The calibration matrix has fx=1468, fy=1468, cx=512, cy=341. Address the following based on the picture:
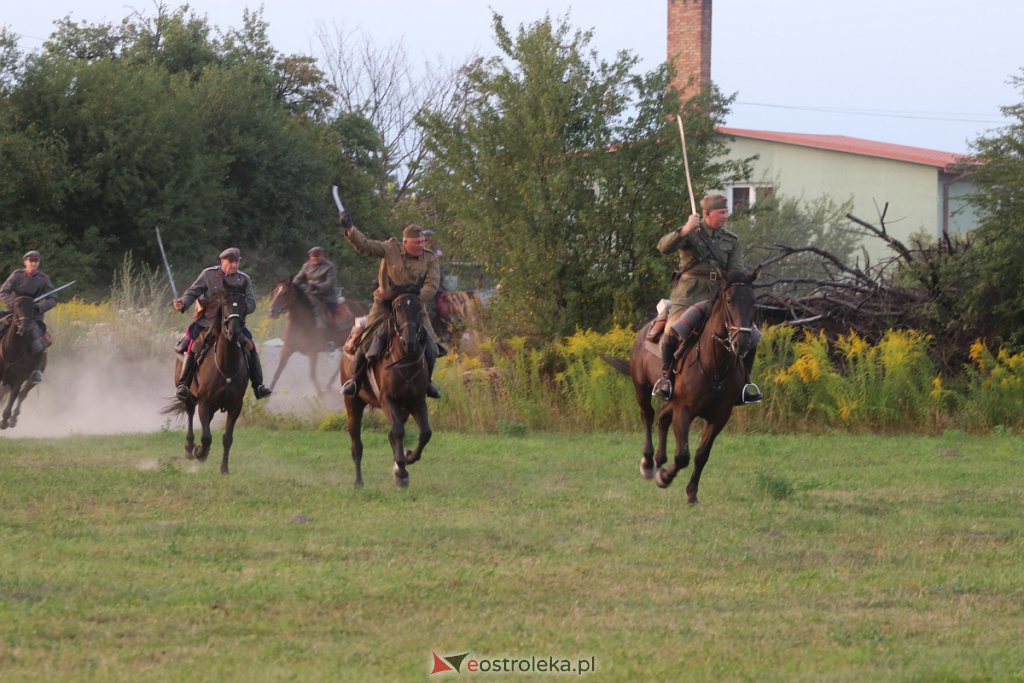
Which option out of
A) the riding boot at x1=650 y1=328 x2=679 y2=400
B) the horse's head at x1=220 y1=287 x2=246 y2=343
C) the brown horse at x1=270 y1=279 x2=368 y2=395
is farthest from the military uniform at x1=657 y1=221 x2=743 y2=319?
the brown horse at x1=270 y1=279 x2=368 y2=395

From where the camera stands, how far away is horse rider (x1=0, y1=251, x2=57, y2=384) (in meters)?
22.2

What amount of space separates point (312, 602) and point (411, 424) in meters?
13.5

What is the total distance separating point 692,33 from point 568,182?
81.4ft

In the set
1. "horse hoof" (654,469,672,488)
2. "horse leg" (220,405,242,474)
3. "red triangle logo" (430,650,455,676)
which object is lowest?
"red triangle logo" (430,650,455,676)

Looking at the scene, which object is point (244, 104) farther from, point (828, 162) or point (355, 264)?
point (828, 162)

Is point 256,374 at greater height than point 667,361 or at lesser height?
lesser

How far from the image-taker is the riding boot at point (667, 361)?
1373 centimetres

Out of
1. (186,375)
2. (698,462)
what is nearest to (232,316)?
(186,375)

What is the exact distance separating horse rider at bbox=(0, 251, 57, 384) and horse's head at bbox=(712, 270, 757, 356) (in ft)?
42.1

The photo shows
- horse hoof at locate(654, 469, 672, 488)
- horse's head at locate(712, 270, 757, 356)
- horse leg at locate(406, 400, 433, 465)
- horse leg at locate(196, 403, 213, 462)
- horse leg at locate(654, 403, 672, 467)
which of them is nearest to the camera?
horse's head at locate(712, 270, 757, 356)

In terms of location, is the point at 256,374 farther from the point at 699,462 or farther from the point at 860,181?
the point at 860,181

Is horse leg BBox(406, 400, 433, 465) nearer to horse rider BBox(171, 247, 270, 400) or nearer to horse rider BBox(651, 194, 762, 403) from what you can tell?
horse rider BBox(651, 194, 762, 403)

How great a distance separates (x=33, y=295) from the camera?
2272 centimetres

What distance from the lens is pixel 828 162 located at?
153 feet
